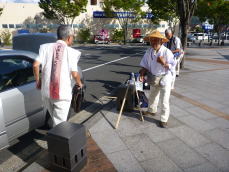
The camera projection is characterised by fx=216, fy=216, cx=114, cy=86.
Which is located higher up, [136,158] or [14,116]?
[14,116]

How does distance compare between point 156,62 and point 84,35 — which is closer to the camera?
point 156,62

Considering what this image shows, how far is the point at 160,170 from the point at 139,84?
2983 millimetres

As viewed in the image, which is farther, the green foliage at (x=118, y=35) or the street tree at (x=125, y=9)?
the green foliage at (x=118, y=35)

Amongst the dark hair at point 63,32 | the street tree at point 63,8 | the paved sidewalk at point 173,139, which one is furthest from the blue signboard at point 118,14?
the dark hair at point 63,32

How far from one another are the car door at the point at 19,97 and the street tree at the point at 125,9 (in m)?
30.9

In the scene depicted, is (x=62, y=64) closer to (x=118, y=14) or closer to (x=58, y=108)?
(x=58, y=108)

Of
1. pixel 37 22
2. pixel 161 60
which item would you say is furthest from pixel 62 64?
pixel 37 22

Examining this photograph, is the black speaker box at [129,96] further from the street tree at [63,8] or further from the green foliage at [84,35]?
the green foliage at [84,35]

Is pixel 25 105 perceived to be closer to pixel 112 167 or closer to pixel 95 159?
pixel 95 159

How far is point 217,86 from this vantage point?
7.22 metres

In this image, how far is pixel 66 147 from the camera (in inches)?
101

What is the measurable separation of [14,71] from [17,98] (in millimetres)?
661

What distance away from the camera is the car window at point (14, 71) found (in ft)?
10.3

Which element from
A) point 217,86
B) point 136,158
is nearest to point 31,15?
point 217,86
